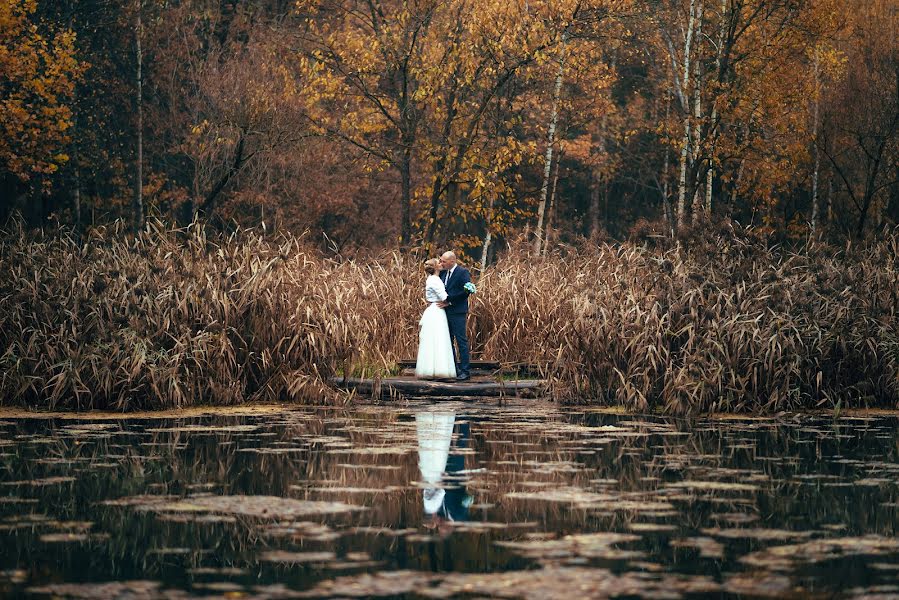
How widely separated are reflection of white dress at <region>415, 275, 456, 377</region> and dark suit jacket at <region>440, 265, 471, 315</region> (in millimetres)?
114

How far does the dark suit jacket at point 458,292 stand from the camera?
748 inches

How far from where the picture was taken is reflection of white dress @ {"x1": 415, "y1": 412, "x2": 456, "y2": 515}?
9.35 metres

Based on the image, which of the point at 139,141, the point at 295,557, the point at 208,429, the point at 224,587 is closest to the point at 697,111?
the point at 139,141

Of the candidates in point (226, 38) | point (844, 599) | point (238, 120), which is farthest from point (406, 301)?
point (226, 38)

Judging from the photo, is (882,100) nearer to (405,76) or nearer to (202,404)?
(405,76)

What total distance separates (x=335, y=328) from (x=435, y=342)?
92.4 inches

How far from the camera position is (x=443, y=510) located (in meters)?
8.78

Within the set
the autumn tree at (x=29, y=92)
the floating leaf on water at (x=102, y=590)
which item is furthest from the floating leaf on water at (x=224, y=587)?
the autumn tree at (x=29, y=92)

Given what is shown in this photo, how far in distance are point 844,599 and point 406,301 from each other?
1458 centimetres

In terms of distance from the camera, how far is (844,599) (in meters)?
6.34

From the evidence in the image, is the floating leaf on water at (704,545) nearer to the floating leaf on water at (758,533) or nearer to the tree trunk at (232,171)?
the floating leaf on water at (758,533)

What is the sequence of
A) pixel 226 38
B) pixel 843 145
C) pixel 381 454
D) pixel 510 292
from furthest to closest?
pixel 226 38, pixel 843 145, pixel 510 292, pixel 381 454

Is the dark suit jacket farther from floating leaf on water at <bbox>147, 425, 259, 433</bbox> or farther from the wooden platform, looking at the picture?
floating leaf on water at <bbox>147, 425, 259, 433</bbox>

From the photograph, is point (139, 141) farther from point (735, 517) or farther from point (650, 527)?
point (650, 527)
